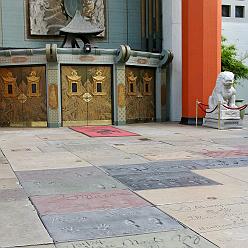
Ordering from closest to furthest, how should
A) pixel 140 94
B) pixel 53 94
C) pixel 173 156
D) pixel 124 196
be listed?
pixel 124 196, pixel 173 156, pixel 53 94, pixel 140 94

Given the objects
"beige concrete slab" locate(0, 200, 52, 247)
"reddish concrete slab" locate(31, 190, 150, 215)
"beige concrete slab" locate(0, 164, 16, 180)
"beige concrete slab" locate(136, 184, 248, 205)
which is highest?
"beige concrete slab" locate(0, 200, 52, 247)

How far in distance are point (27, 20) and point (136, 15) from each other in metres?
6.06

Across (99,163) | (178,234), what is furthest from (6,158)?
(178,234)

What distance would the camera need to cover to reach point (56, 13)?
23.4 metres

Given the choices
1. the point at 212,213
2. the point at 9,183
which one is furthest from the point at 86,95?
the point at 212,213

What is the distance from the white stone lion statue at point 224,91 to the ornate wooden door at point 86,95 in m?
4.82

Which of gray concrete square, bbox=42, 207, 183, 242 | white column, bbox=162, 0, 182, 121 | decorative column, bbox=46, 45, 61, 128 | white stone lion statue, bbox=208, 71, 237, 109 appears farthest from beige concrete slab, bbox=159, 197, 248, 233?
white column, bbox=162, 0, 182, 121

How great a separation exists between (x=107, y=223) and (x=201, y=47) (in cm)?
1529

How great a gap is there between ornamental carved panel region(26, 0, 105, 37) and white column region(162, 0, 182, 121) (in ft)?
13.5

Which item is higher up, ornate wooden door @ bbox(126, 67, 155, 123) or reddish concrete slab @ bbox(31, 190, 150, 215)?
ornate wooden door @ bbox(126, 67, 155, 123)

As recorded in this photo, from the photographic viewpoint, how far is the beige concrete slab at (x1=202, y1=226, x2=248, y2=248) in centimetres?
438

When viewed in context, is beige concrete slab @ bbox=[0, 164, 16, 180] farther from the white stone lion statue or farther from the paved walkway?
the white stone lion statue

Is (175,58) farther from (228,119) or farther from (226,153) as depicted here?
(226,153)

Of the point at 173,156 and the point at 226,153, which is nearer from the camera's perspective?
the point at 173,156
